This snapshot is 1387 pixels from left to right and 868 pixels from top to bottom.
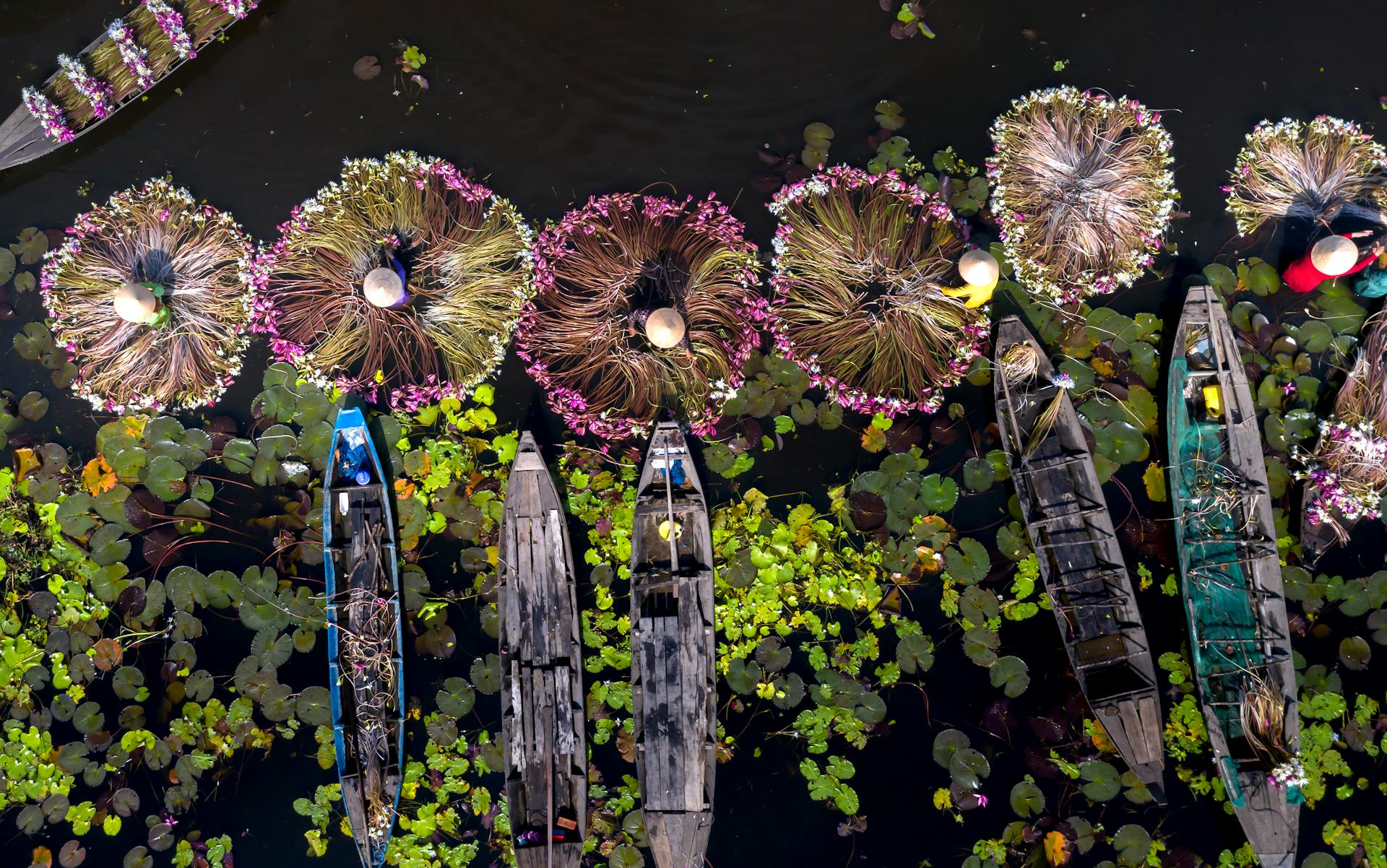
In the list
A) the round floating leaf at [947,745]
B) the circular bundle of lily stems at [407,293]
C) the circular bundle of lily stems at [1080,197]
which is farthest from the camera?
the circular bundle of lily stems at [407,293]

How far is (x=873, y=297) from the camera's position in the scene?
408cm

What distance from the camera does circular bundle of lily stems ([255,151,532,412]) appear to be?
4.10 m

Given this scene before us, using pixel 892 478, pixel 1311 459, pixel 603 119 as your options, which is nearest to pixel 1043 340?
pixel 892 478

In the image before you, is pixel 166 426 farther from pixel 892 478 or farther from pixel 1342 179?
pixel 1342 179

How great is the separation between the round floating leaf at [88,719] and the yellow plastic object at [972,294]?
5330 millimetres

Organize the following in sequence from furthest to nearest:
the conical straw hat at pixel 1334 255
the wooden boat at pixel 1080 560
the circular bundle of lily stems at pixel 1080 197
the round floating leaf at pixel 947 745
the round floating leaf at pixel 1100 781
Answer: the circular bundle of lily stems at pixel 1080 197
the round floating leaf at pixel 947 745
the round floating leaf at pixel 1100 781
the wooden boat at pixel 1080 560
the conical straw hat at pixel 1334 255

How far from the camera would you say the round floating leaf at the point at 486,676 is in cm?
397

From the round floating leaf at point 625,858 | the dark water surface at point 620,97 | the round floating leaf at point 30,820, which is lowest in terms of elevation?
the round floating leaf at point 625,858

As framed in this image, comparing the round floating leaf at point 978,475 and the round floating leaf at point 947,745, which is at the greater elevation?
the round floating leaf at point 978,475

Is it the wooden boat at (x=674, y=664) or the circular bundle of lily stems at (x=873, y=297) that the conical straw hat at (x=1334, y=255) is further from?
the wooden boat at (x=674, y=664)

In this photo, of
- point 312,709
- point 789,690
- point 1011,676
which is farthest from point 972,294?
point 312,709

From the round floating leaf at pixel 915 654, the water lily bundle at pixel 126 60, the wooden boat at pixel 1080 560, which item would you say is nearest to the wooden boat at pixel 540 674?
the round floating leaf at pixel 915 654

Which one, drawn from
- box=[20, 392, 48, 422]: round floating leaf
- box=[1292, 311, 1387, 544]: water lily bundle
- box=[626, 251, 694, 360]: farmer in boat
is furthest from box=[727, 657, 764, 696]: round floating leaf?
box=[20, 392, 48, 422]: round floating leaf

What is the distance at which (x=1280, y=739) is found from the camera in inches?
142
